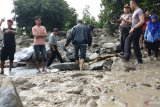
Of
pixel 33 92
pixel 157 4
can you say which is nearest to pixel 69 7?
pixel 157 4

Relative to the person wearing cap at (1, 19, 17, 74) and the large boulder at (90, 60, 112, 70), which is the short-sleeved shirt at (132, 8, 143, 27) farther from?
the person wearing cap at (1, 19, 17, 74)

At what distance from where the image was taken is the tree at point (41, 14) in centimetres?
4528

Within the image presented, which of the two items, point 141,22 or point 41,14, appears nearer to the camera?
point 141,22

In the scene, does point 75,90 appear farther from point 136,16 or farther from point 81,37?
point 81,37

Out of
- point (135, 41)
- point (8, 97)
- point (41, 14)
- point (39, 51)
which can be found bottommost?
point (8, 97)

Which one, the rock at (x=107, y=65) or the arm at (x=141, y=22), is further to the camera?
the rock at (x=107, y=65)

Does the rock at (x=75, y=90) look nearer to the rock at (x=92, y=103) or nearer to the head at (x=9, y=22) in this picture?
the rock at (x=92, y=103)

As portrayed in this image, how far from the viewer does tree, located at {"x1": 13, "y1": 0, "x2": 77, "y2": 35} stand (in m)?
45.3

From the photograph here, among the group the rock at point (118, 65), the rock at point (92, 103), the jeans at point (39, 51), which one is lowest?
the rock at point (92, 103)

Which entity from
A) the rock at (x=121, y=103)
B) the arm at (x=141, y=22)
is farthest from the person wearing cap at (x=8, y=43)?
the rock at (x=121, y=103)

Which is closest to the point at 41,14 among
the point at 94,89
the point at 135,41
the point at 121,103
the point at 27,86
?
the point at 135,41

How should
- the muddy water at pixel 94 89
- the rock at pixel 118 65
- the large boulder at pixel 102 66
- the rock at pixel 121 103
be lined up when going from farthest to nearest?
the large boulder at pixel 102 66, the rock at pixel 118 65, the muddy water at pixel 94 89, the rock at pixel 121 103

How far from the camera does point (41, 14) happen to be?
45500 mm

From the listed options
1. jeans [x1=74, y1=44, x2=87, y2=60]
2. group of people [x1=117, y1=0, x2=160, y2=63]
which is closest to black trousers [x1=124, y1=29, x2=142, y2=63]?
group of people [x1=117, y1=0, x2=160, y2=63]
